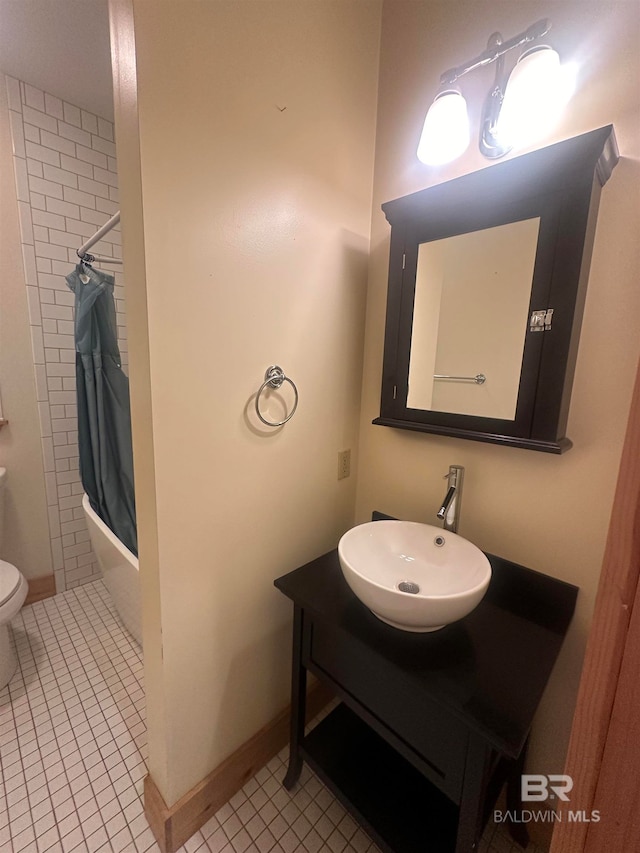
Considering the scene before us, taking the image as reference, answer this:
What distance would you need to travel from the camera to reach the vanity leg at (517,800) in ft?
3.41

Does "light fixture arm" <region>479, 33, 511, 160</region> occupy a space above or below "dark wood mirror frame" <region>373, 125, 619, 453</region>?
above

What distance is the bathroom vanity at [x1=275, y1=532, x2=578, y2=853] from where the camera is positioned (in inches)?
28.1

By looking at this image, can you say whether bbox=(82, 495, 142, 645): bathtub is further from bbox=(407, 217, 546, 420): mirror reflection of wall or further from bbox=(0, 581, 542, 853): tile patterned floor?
bbox=(407, 217, 546, 420): mirror reflection of wall

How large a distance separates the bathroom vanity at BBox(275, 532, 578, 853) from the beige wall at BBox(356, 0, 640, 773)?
0.43ft

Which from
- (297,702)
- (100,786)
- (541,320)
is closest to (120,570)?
(100,786)

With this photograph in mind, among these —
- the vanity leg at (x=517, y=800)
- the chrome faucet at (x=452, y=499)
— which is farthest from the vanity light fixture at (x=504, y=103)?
the vanity leg at (x=517, y=800)

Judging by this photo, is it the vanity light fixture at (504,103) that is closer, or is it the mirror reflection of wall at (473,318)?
the vanity light fixture at (504,103)

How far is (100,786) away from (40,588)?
4.09 feet

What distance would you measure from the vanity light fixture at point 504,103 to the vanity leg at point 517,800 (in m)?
1.76

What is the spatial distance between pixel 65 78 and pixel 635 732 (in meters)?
2.77

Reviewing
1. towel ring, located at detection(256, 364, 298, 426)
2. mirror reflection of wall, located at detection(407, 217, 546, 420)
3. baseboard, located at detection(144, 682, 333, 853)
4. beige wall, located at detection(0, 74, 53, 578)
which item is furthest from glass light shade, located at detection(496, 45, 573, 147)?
beige wall, located at detection(0, 74, 53, 578)

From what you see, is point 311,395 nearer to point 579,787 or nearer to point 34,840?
point 579,787

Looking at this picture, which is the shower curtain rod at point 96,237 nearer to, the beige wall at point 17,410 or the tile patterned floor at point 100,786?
the beige wall at point 17,410

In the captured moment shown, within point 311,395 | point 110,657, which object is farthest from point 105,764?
point 311,395
